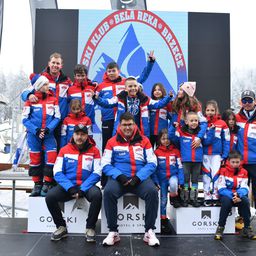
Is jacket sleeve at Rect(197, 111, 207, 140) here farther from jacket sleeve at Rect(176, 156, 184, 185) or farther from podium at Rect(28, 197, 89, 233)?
podium at Rect(28, 197, 89, 233)

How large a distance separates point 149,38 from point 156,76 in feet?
2.32

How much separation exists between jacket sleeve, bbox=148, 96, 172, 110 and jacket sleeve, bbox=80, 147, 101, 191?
858 millimetres

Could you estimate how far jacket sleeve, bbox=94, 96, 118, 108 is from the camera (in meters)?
3.86

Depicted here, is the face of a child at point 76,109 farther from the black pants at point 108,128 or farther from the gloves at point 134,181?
the gloves at point 134,181

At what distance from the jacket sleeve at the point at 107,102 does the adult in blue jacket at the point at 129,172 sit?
44 centimetres

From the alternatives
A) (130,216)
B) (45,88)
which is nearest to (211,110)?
(130,216)

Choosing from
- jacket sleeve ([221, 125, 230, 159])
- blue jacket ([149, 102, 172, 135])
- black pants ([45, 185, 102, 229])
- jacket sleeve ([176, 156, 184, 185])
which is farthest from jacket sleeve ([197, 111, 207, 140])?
black pants ([45, 185, 102, 229])

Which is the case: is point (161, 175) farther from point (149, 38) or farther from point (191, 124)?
point (149, 38)

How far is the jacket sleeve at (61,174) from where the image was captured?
337 centimetres

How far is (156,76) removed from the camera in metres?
6.19

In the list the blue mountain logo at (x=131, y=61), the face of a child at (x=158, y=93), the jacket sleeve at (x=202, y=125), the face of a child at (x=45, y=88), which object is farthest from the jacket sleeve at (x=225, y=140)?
the blue mountain logo at (x=131, y=61)

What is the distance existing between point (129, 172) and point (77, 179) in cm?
55

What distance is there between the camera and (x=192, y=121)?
3693 mm

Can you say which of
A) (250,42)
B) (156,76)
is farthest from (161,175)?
(250,42)
